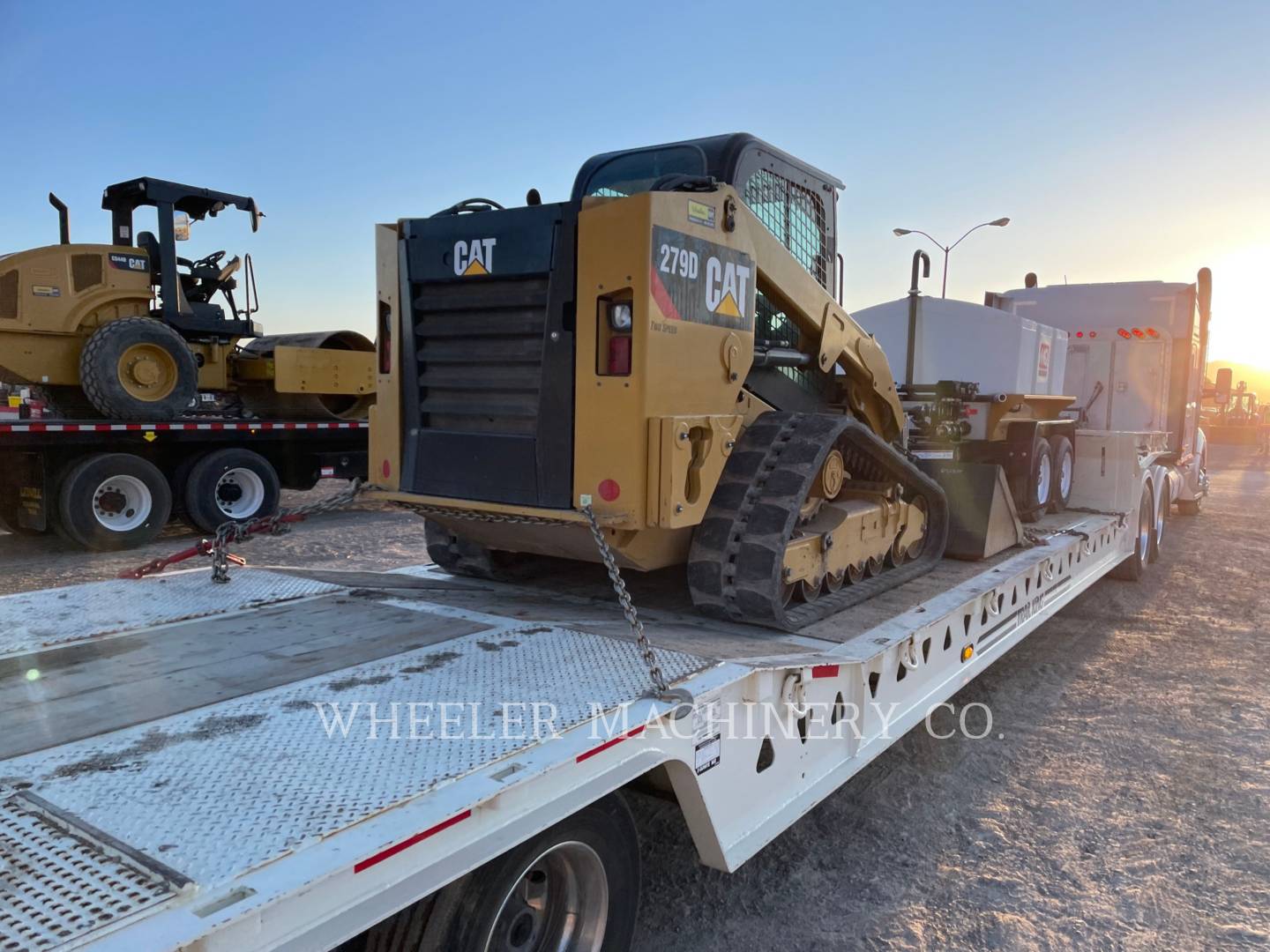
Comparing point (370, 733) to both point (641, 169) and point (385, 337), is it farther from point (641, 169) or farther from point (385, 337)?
point (641, 169)

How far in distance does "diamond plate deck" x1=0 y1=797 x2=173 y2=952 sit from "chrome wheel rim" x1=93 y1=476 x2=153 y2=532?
29.0 feet

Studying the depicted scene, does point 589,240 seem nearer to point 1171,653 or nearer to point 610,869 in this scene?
point 610,869

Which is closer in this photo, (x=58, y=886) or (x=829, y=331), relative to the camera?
(x=58, y=886)

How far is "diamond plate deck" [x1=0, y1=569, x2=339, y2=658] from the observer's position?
3.39 meters

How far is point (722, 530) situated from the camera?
3.95 meters

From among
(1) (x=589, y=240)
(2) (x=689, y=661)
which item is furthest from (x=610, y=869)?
(1) (x=589, y=240)

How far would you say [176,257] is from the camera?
10953mm

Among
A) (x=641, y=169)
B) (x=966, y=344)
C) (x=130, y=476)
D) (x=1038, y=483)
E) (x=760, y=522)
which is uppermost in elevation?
(x=641, y=169)

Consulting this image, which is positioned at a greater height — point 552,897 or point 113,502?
point 113,502

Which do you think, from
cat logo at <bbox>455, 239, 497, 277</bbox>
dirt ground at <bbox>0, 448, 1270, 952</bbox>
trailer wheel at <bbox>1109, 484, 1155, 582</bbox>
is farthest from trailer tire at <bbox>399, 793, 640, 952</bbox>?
trailer wheel at <bbox>1109, 484, 1155, 582</bbox>

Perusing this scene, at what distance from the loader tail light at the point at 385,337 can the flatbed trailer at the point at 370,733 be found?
1.09m

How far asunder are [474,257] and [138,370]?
7.79m

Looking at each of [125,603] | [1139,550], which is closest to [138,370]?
[125,603]

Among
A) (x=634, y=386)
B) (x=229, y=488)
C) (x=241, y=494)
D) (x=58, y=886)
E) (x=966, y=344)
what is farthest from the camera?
(x=241, y=494)
